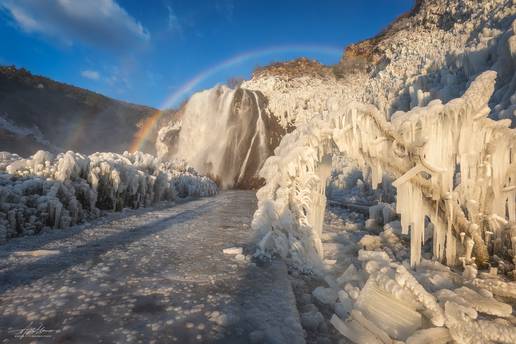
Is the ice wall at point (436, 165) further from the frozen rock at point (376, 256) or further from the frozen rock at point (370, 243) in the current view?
the frozen rock at point (370, 243)

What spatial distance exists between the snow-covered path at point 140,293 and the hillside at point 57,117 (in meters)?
30.7

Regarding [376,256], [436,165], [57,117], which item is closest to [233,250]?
[376,256]

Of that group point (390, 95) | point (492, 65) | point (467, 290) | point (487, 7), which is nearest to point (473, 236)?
point (467, 290)

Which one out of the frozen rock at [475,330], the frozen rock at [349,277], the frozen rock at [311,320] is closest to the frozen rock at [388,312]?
the frozen rock at [475,330]

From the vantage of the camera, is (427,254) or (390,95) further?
(390,95)

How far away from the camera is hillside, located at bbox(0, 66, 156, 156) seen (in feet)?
109

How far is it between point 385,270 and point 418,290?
0.53 metres

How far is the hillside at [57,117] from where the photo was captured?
33.4 metres

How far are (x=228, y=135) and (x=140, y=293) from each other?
23.7 m

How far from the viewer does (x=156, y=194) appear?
1247cm

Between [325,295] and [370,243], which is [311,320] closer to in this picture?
[325,295]

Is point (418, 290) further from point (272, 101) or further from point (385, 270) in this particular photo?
point (272, 101)

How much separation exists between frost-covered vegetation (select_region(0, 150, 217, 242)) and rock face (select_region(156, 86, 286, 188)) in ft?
46.5

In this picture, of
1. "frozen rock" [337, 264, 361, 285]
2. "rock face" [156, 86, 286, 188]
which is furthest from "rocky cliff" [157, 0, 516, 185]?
"frozen rock" [337, 264, 361, 285]
